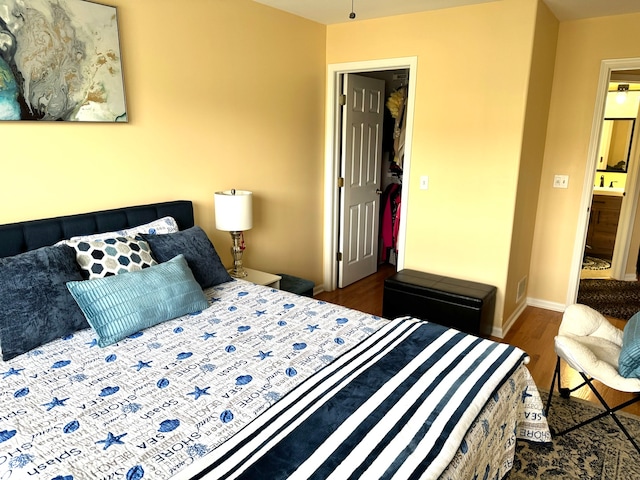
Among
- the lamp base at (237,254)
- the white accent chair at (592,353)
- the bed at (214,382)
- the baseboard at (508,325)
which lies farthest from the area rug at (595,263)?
the lamp base at (237,254)

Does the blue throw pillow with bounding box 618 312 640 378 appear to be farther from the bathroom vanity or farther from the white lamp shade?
the bathroom vanity

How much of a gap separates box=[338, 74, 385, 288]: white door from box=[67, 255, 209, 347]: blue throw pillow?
7.80 ft

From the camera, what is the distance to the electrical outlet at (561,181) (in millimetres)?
3848

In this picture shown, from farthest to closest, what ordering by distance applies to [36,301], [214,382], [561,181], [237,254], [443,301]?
[561,181] < [443,301] < [237,254] < [36,301] < [214,382]

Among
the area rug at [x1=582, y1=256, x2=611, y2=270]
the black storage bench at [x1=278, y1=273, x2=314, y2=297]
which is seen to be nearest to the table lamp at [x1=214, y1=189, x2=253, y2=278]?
the black storage bench at [x1=278, y1=273, x2=314, y2=297]

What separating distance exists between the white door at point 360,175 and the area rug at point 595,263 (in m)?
2.65

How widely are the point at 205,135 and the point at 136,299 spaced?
4.60ft

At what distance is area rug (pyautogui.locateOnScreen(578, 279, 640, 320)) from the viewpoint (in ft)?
13.0

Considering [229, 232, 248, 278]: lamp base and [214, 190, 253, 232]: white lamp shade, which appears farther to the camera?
[229, 232, 248, 278]: lamp base

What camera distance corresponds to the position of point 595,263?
5.45m

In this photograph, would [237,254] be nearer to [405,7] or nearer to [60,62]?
[60,62]

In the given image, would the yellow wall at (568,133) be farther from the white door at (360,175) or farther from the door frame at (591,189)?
the white door at (360,175)

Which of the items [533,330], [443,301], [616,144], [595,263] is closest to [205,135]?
[443,301]

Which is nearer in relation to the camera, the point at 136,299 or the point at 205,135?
the point at 136,299
